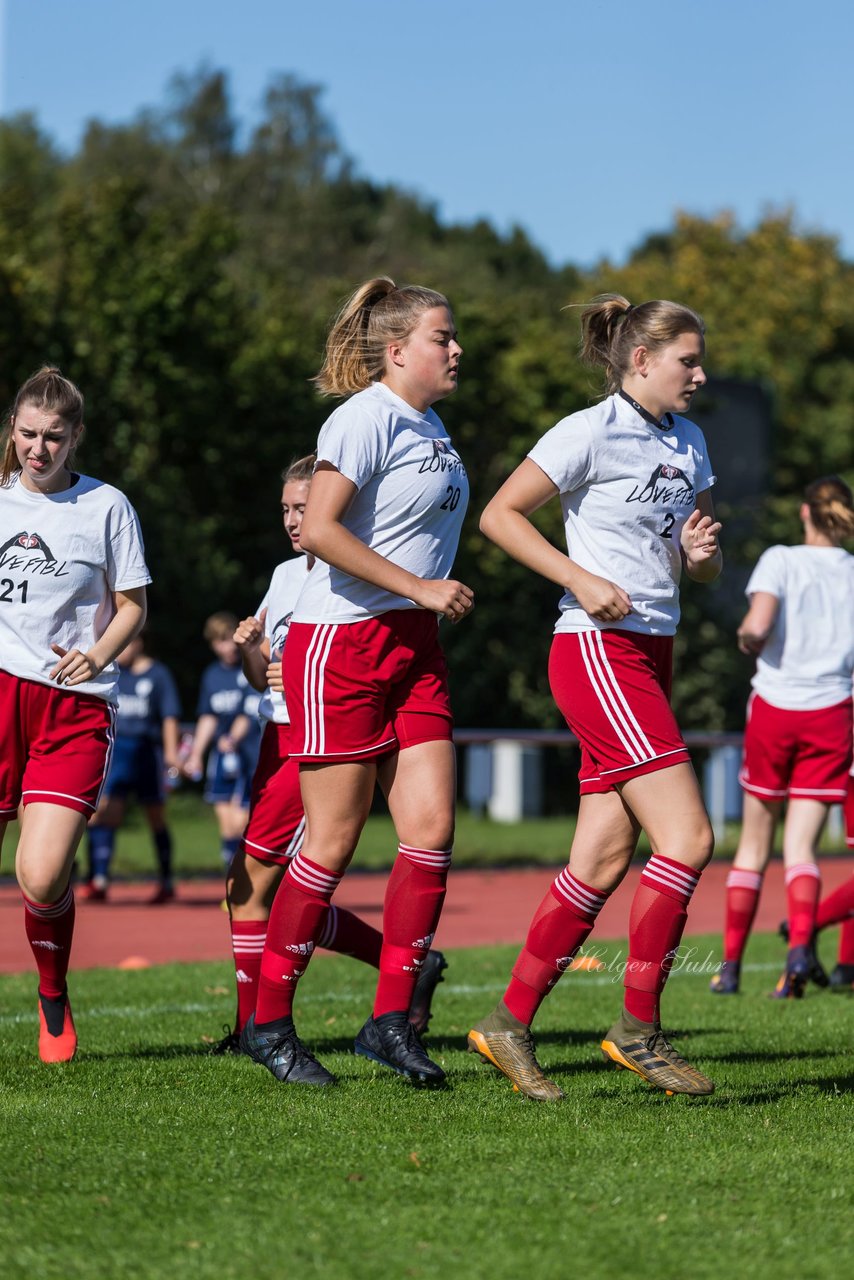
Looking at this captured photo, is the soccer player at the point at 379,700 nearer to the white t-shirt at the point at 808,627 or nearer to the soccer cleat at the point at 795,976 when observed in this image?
the white t-shirt at the point at 808,627

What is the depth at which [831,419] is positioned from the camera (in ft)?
151

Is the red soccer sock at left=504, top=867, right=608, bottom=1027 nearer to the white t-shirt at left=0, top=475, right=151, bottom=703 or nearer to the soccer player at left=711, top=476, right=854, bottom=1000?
Result: the white t-shirt at left=0, top=475, right=151, bottom=703

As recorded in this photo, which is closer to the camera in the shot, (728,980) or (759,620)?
(759,620)

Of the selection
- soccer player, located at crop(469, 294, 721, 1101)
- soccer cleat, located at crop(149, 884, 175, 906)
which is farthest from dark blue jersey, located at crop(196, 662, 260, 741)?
soccer player, located at crop(469, 294, 721, 1101)

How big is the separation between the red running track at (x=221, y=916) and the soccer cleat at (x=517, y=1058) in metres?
4.87

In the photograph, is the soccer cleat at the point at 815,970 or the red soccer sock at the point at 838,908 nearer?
the soccer cleat at the point at 815,970

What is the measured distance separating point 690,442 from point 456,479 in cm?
75

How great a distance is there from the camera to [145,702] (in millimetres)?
13695

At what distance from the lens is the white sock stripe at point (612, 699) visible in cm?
485

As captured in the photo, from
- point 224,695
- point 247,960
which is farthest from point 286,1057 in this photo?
point 224,695

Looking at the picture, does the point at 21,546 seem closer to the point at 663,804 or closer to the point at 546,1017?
the point at 663,804

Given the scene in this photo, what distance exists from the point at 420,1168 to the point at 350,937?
206 centimetres

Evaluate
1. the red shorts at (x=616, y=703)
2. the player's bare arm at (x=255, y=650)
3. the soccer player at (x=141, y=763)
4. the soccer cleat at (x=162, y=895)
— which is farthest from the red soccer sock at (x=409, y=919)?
the soccer cleat at (x=162, y=895)

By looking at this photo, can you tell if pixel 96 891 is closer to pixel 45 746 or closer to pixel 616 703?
pixel 45 746
